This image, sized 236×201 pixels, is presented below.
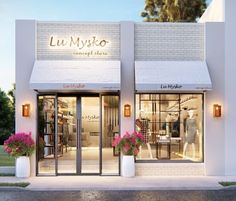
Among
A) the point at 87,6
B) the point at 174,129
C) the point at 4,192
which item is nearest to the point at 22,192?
the point at 4,192

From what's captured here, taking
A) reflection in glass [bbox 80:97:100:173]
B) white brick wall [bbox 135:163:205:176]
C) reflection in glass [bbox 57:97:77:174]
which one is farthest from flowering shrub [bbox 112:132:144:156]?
reflection in glass [bbox 57:97:77:174]

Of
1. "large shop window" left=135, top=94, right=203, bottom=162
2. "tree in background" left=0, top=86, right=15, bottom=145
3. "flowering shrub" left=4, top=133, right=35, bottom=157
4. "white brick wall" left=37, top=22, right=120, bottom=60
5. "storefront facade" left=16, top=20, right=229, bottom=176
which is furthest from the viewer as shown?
"tree in background" left=0, top=86, right=15, bottom=145

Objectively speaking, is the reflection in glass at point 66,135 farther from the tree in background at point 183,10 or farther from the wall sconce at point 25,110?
the tree in background at point 183,10

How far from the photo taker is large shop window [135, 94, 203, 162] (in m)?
16.4

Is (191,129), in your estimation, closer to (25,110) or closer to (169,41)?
(169,41)

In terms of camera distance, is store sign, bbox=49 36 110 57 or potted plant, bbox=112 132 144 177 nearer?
potted plant, bbox=112 132 144 177

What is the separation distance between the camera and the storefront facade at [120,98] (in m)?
16.0

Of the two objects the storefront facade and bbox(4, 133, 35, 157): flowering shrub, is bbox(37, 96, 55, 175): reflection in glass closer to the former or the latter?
the storefront facade

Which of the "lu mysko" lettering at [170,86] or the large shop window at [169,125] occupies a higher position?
the "lu mysko" lettering at [170,86]

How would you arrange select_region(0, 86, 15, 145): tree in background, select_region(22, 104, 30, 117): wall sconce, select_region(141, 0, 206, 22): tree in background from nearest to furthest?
1. select_region(22, 104, 30, 117): wall sconce
2. select_region(141, 0, 206, 22): tree in background
3. select_region(0, 86, 15, 145): tree in background

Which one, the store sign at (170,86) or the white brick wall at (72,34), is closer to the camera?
the store sign at (170,86)

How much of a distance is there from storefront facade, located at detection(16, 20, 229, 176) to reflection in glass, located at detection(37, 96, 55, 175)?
37mm

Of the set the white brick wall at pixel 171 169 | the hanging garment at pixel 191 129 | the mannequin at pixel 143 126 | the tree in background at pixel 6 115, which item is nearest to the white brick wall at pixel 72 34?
the mannequin at pixel 143 126

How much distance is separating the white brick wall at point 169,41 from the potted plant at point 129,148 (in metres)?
3.11
